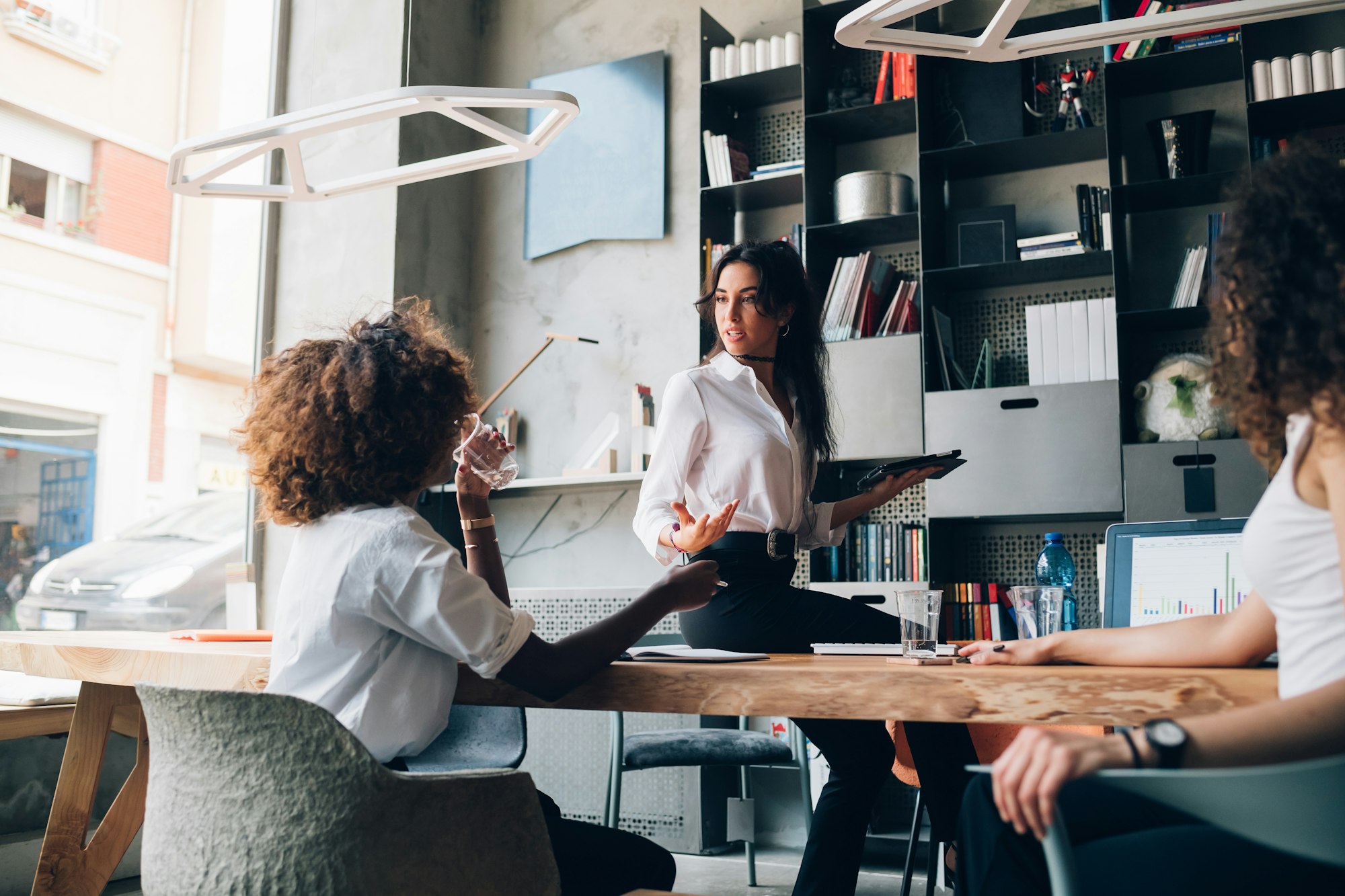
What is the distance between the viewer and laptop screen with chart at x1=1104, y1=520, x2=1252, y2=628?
2104 mm

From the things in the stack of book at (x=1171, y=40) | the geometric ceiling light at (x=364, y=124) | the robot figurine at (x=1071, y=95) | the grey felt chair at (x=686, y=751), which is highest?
the stack of book at (x=1171, y=40)

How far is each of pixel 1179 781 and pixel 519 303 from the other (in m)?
4.27

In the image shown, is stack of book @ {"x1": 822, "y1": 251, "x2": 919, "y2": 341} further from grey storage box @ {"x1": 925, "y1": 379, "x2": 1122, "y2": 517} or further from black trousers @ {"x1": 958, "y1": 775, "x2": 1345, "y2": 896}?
black trousers @ {"x1": 958, "y1": 775, "x2": 1345, "y2": 896}

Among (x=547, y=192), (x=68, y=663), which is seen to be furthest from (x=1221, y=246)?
(x=547, y=192)

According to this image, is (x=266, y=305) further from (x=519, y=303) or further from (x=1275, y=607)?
(x=1275, y=607)

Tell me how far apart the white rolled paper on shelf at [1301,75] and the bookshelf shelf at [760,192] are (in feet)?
5.24

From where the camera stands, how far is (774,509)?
2.27 metres

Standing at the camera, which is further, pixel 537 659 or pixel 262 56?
pixel 262 56

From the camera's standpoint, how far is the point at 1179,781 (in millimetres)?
844

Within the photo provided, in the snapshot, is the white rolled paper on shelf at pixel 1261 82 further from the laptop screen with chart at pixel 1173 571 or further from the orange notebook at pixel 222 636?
the orange notebook at pixel 222 636

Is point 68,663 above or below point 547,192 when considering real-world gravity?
below

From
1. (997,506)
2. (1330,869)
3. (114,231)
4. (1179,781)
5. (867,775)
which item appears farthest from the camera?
(114,231)

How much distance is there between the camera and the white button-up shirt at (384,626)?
133cm

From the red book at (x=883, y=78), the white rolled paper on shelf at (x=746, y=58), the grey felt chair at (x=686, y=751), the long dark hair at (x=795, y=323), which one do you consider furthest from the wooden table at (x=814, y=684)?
the white rolled paper on shelf at (x=746, y=58)
